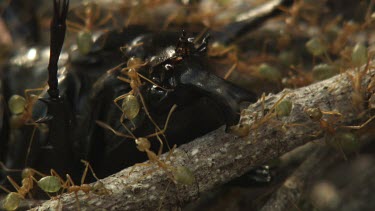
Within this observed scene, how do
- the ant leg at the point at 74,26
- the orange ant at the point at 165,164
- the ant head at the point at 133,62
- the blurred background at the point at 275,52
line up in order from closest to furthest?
the orange ant at the point at 165,164 → the ant head at the point at 133,62 → the blurred background at the point at 275,52 → the ant leg at the point at 74,26

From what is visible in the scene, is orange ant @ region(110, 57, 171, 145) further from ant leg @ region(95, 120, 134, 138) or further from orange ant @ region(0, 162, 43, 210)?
orange ant @ region(0, 162, 43, 210)

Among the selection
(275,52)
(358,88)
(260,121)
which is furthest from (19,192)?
(275,52)

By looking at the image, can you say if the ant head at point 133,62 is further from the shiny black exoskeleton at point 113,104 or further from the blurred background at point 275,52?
the blurred background at point 275,52

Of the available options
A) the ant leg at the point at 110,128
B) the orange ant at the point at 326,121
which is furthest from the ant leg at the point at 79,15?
the orange ant at the point at 326,121

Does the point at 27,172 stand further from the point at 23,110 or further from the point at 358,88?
the point at 358,88

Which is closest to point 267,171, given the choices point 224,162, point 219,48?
point 224,162

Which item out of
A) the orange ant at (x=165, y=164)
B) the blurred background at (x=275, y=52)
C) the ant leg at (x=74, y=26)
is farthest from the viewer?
the ant leg at (x=74, y=26)
